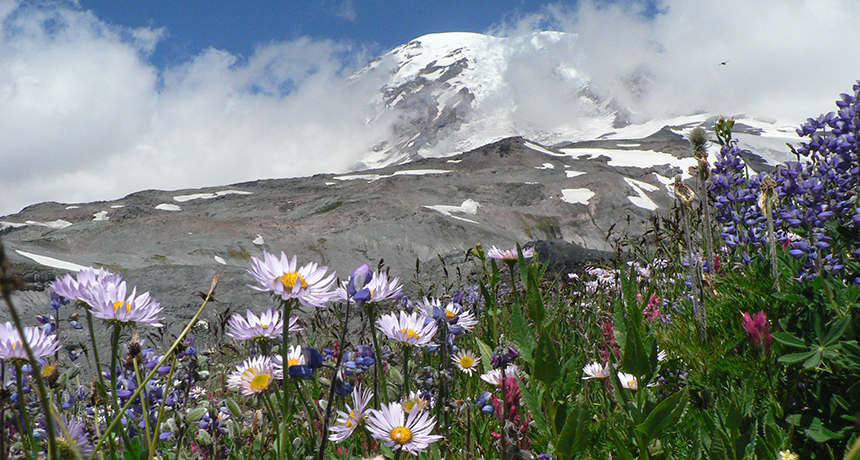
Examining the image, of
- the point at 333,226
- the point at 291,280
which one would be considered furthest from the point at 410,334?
the point at 333,226

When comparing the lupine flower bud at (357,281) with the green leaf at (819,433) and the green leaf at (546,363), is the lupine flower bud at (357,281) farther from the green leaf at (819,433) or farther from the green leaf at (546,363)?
the green leaf at (819,433)

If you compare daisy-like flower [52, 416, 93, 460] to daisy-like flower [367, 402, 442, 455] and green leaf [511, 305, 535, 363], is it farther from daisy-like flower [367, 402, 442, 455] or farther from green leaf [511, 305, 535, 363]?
green leaf [511, 305, 535, 363]

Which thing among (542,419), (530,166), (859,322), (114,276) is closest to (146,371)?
(114,276)

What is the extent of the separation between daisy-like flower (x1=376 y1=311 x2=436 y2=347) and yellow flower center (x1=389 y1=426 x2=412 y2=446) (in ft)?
0.94

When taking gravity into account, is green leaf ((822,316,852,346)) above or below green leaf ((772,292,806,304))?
below

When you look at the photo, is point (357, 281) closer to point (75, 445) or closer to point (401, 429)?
point (401, 429)

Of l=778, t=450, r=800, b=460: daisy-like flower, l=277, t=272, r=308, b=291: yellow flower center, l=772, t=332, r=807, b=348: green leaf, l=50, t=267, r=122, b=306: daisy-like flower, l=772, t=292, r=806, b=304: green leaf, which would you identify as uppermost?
l=50, t=267, r=122, b=306: daisy-like flower

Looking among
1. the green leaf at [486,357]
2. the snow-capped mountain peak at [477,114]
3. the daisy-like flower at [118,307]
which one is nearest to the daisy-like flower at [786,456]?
the green leaf at [486,357]

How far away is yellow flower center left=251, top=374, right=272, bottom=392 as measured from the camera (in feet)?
3.60

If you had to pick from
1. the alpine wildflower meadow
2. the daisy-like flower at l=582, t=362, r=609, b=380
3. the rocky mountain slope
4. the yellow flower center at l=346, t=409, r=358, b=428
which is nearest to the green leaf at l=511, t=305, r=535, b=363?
the alpine wildflower meadow

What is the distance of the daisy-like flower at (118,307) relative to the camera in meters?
0.98

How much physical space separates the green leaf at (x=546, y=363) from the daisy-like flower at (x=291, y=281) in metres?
0.45

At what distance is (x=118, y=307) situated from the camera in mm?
1021

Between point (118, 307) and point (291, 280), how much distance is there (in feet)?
1.21
